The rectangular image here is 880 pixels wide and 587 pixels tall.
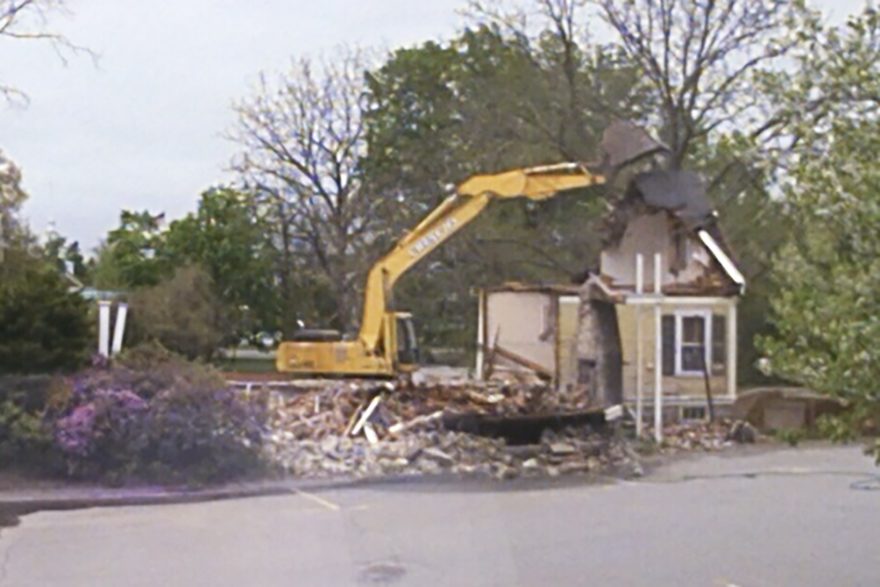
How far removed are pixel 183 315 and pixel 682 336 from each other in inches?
829

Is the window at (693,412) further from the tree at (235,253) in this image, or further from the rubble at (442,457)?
the tree at (235,253)

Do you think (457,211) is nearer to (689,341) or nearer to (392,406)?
(689,341)

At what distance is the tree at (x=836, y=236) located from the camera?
8.07m

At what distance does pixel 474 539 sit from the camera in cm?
1341

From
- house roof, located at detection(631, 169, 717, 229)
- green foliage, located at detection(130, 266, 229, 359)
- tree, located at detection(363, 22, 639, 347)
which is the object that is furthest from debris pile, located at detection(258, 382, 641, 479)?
green foliage, located at detection(130, 266, 229, 359)

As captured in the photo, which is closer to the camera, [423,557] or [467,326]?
[423,557]

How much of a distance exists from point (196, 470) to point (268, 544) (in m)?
4.37

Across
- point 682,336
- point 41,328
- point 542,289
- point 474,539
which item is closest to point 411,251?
point 542,289

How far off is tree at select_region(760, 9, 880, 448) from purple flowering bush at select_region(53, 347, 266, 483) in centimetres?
967

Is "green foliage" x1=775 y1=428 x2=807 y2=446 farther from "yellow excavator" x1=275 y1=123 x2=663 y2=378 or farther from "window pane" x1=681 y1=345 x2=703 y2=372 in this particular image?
"window pane" x1=681 y1=345 x2=703 y2=372

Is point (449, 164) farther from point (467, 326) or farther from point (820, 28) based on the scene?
point (820, 28)

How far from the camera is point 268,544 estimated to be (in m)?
13.0

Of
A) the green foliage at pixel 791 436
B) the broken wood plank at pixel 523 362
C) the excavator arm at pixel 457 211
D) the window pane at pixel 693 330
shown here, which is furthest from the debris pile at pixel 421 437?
the green foliage at pixel 791 436

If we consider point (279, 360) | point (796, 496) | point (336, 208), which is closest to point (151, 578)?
point (796, 496)
